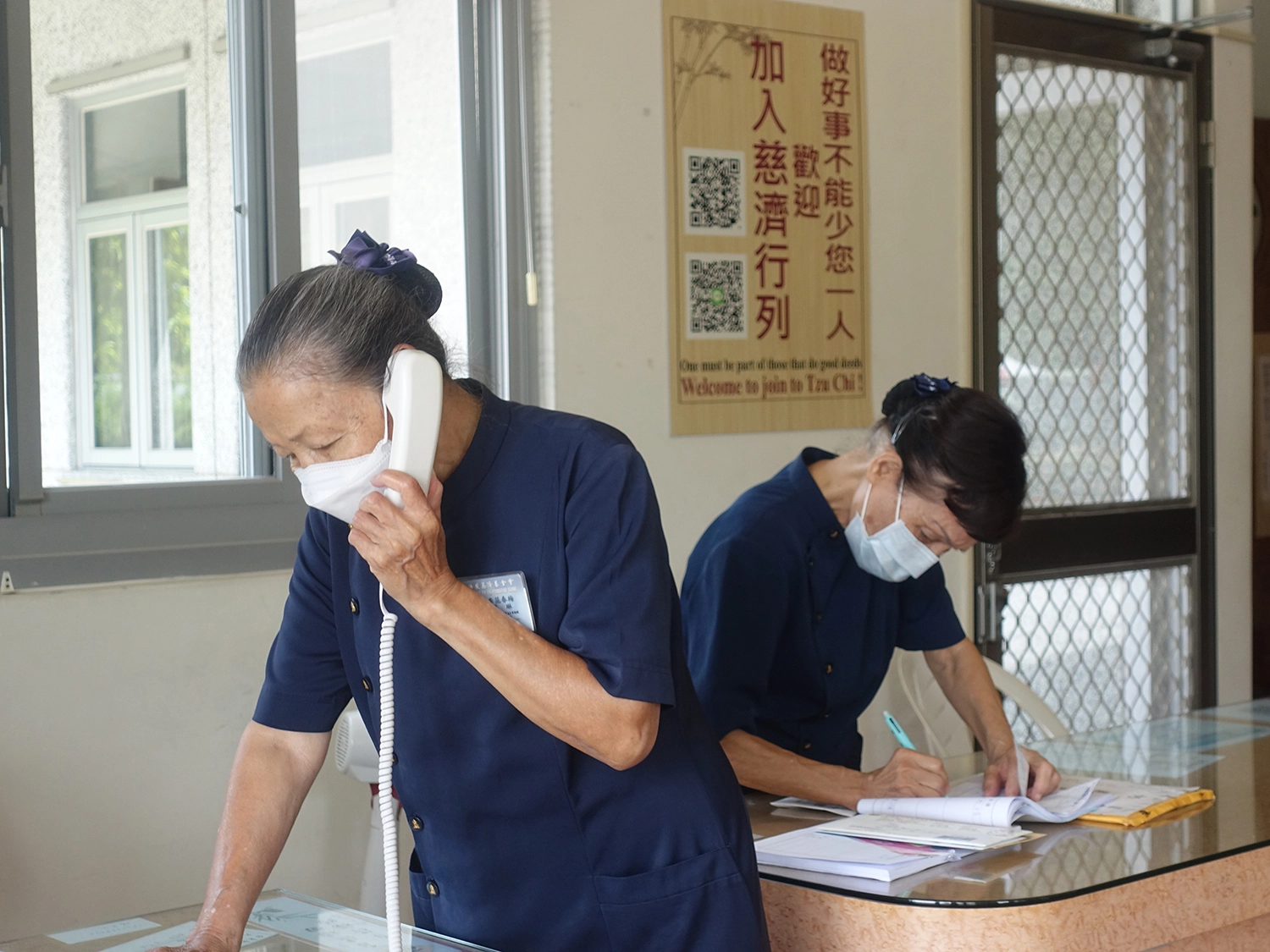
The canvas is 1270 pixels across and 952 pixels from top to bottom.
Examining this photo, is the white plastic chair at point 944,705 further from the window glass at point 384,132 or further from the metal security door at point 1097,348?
the window glass at point 384,132

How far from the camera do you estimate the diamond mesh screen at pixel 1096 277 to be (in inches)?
171

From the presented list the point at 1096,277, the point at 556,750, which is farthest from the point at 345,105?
the point at 1096,277

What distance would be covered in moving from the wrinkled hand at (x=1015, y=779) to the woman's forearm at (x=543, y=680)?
3.22 ft

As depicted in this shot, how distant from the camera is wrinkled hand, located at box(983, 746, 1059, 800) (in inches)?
88.3

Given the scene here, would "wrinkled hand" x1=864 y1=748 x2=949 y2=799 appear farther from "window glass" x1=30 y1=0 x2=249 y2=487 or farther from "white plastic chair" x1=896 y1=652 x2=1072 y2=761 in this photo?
"window glass" x1=30 y1=0 x2=249 y2=487

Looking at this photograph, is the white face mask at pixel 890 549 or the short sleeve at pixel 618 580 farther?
the white face mask at pixel 890 549

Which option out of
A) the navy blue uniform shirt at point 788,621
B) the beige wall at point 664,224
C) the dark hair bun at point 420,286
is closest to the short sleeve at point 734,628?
the navy blue uniform shirt at point 788,621

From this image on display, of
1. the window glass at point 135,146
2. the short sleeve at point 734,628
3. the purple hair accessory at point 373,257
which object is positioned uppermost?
the window glass at point 135,146

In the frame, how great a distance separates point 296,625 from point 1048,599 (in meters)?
3.23

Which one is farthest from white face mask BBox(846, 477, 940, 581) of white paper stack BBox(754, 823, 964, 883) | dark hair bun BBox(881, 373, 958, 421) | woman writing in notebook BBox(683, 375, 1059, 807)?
white paper stack BBox(754, 823, 964, 883)

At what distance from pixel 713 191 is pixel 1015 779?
189cm

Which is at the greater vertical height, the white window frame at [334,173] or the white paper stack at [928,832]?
the white window frame at [334,173]

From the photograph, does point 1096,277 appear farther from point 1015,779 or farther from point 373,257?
point 373,257

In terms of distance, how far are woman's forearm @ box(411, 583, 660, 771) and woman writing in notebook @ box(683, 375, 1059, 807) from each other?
2.45ft
